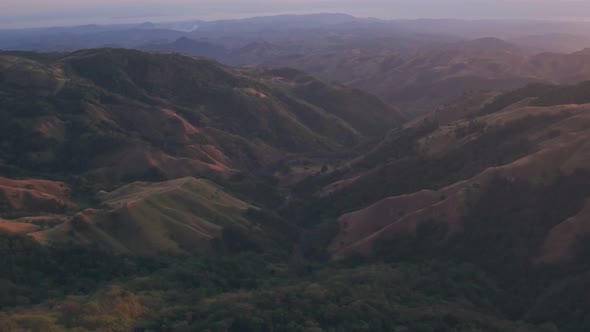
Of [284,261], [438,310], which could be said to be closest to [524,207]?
[438,310]

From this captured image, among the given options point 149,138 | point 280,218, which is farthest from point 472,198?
point 149,138

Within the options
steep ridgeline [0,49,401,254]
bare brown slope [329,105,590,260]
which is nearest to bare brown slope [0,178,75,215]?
steep ridgeline [0,49,401,254]

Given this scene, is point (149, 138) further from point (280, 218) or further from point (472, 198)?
point (472, 198)

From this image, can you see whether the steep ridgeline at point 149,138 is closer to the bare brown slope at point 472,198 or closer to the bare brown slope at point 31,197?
the bare brown slope at point 31,197

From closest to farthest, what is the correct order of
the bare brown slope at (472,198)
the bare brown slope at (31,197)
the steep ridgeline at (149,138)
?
the bare brown slope at (472,198) → the steep ridgeline at (149,138) → the bare brown slope at (31,197)

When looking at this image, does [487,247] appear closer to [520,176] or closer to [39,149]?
[520,176]

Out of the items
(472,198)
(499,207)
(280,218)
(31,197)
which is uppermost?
(472,198)

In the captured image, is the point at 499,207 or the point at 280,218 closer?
the point at 499,207

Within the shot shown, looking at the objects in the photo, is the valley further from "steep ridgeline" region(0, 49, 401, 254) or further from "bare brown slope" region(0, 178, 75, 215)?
"steep ridgeline" region(0, 49, 401, 254)

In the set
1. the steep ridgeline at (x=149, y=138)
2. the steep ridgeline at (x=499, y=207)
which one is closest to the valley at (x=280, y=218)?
the steep ridgeline at (x=499, y=207)

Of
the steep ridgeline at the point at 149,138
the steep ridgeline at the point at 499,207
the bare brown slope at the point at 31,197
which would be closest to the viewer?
the steep ridgeline at the point at 499,207

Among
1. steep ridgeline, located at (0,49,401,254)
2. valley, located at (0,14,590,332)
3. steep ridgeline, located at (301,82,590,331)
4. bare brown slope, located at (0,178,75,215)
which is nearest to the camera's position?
valley, located at (0,14,590,332)
